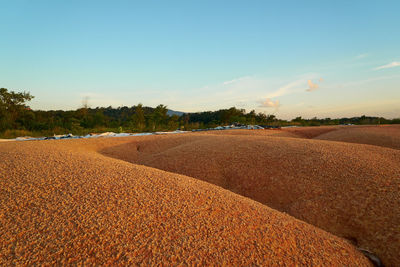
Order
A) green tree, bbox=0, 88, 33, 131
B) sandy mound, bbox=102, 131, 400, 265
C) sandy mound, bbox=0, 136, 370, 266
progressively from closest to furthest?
sandy mound, bbox=0, 136, 370, 266 < sandy mound, bbox=102, 131, 400, 265 < green tree, bbox=0, 88, 33, 131

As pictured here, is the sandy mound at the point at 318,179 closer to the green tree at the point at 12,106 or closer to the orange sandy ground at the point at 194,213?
the orange sandy ground at the point at 194,213

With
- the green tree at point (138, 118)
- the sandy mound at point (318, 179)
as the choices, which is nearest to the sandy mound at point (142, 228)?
the sandy mound at point (318, 179)

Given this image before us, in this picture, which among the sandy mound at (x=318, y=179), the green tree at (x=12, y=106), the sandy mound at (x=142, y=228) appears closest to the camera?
the sandy mound at (x=142, y=228)

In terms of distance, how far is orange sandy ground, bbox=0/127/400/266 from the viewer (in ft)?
2.83

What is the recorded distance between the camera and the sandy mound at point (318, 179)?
132 cm

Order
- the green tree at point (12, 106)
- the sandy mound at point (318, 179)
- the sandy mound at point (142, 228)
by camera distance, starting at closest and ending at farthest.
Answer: the sandy mound at point (142, 228)
the sandy mound at point (318, 179)
the green tree at point (12, 106)

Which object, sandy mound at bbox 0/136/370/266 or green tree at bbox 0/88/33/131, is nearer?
sandy mound at bbox 0/136/370/266

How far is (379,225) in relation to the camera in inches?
50.5

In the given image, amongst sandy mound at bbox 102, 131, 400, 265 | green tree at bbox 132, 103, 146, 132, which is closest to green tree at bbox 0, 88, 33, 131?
green tree at bbox 132, 103, 146, 132

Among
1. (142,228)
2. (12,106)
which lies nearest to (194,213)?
(142,228)

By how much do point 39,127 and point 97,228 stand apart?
501 inches

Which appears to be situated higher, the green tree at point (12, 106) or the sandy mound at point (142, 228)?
the green tree at point (12, 106)

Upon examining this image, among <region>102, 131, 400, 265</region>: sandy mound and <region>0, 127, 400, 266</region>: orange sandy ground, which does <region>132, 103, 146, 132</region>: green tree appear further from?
<region>0, 127, 400, 266</region>: orange sandy ground

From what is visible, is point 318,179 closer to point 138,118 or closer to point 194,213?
point 194,213
